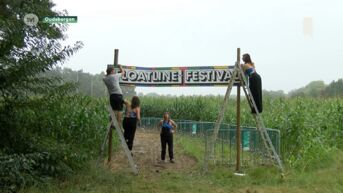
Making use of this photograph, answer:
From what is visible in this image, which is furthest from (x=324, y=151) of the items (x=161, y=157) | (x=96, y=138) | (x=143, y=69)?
(x=96, y=138)

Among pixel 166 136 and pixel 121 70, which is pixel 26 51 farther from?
pixel 166 136

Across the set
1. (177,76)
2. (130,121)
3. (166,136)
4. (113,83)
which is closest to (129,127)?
(130,121)

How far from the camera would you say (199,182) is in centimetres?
922

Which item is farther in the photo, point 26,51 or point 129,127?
point 129,127

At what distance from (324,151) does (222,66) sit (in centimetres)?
389

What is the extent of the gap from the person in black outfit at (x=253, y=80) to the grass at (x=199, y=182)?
5.43ft

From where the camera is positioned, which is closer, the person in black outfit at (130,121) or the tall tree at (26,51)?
the tall tree at (26,51)

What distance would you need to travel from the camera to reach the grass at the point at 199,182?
8.27 meters

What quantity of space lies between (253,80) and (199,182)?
286cm

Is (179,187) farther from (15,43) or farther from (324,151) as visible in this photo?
(324,151)

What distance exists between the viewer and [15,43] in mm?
7957

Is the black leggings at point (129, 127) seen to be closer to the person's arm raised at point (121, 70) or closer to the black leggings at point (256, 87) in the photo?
the person's arm raised at point (121, 70)

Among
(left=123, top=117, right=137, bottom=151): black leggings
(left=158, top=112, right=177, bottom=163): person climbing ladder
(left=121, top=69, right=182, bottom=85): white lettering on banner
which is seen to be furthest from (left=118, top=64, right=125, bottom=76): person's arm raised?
(left=158, top=112, right=177, bottom=163): person climbing ladder

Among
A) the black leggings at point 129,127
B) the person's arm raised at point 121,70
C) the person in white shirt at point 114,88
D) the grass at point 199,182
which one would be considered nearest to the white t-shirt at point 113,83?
the person in white shirt at point 114,88
